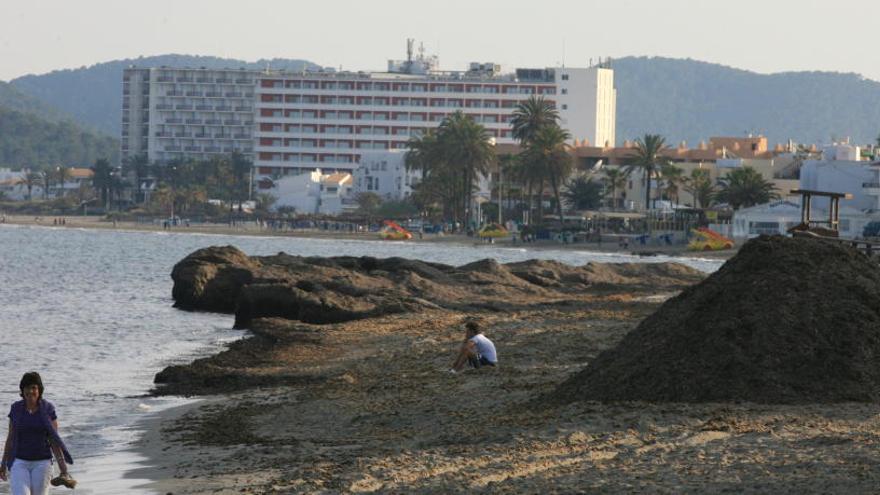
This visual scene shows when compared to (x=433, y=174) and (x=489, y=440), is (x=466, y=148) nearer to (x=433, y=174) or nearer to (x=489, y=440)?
(x=433, y=174)

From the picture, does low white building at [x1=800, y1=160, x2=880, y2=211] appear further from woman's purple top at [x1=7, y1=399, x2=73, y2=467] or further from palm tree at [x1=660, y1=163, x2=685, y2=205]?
woman's purple top at [x1=7, y1=399, x2=73, y2=467]

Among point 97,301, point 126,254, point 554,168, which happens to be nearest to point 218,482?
point 97,301

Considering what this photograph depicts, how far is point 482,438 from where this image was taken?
1809 centimetres

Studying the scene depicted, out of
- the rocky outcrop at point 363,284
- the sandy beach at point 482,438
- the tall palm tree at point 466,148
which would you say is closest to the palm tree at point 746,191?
the tall palm tree at point 466,148

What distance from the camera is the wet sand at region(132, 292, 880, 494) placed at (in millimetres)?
15203

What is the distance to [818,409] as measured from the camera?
18.8m

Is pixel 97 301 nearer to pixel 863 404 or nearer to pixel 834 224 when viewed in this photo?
pixel 834 224

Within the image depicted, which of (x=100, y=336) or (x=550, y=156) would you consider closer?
(x=100, y=336)

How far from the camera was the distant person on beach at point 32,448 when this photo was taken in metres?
13.6

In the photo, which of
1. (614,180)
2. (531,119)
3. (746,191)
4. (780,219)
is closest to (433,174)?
(531,119)

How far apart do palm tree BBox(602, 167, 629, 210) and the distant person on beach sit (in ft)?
489

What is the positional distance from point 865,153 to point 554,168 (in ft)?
87.8

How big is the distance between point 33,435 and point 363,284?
34412mm

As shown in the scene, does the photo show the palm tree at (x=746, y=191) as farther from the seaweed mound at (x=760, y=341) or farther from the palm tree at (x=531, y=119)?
the seaweed mound at (x=760, y=341)
